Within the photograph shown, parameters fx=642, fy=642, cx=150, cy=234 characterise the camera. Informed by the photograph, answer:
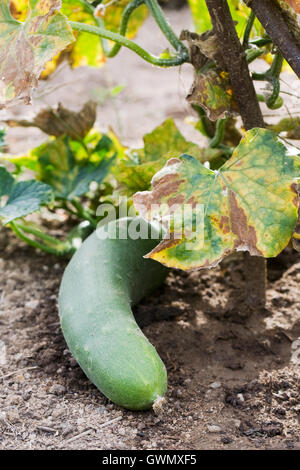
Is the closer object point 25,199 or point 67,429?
point 67,429

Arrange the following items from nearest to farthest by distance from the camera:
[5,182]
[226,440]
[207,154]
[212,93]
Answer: [226,440] < [212,93] < [207,154] < [5,182]

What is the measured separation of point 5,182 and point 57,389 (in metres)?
0.80

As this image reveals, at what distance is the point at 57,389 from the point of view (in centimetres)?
172

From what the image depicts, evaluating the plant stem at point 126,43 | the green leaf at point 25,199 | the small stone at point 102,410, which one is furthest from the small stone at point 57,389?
the plant stem at point 126,43

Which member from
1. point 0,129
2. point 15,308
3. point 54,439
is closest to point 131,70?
point 0,129

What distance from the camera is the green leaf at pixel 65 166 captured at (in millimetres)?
2418

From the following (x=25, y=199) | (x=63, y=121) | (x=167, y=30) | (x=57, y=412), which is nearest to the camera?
(x=57, y=412)

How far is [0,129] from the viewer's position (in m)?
2.23

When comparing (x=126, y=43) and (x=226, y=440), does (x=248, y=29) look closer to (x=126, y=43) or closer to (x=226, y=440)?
(x=126, y=43)

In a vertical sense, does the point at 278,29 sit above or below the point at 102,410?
above

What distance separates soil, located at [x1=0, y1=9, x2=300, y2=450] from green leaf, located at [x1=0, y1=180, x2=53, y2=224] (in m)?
0.33

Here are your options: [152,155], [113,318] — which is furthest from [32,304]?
[152,155]

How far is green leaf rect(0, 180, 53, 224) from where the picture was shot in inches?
79.0

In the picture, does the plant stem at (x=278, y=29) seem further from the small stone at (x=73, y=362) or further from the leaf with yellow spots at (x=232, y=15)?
the small stone at (x=73, y=362)
